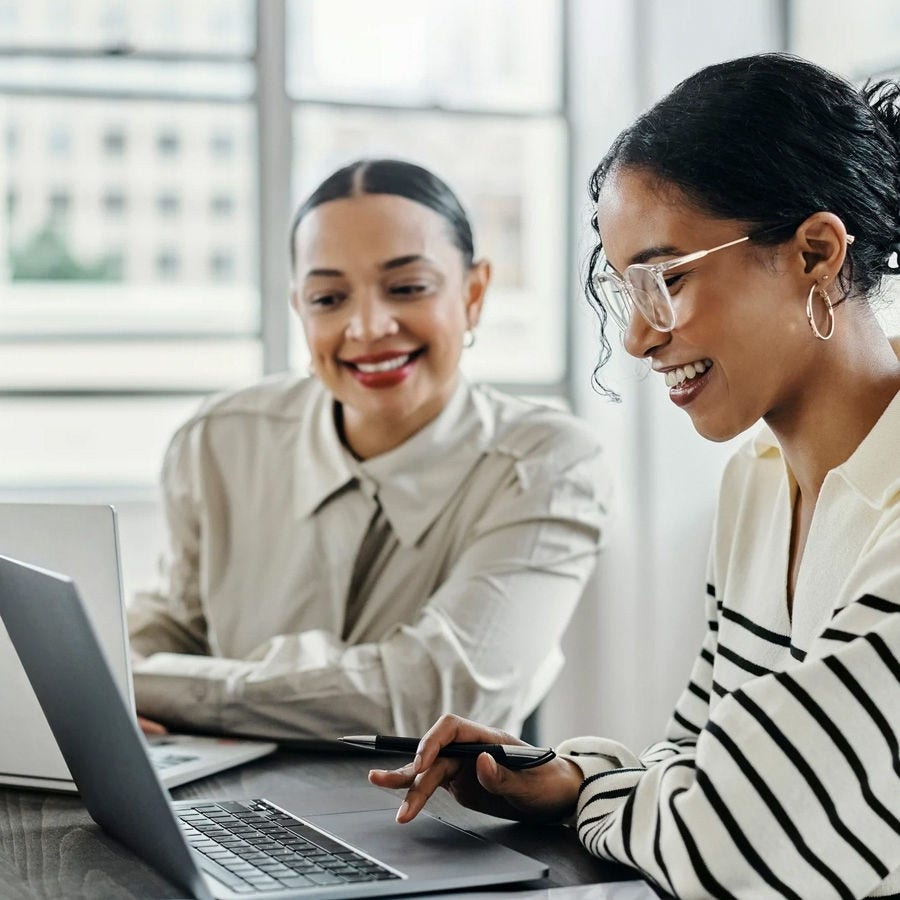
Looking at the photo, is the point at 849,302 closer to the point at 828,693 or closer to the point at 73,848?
the point at 828,693

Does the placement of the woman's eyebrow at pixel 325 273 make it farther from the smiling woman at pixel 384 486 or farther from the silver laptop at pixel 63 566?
the silver laptop at pixel 63 566

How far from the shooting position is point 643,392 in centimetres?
334

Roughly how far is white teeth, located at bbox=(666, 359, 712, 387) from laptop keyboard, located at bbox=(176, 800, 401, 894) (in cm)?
50

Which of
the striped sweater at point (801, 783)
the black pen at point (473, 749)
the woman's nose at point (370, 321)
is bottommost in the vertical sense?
the black pen at point (473, 749)

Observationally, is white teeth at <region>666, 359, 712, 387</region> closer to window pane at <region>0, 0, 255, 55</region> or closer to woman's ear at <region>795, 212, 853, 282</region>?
woman's ear at <region>795, 212, 853, 282</region>

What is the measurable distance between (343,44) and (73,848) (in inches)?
109

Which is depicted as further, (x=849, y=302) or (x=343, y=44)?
(x=343, y=44)

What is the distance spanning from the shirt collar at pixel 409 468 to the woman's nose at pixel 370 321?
0.17 meters

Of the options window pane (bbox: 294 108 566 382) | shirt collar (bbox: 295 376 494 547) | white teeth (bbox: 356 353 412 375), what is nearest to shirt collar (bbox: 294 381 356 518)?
shirt collar (bbox: 295 376 494 547)

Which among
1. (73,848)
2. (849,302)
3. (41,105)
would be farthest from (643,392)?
(73,848)

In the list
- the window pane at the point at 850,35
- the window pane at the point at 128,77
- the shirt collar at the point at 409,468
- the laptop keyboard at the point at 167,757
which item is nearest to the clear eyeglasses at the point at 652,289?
the laptop keyboard at the point at 167,757

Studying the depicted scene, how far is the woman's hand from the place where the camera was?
119cm

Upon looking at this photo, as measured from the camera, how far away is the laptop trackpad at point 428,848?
1035 millimetres

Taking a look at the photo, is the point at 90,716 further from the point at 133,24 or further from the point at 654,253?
the point at 133,24
